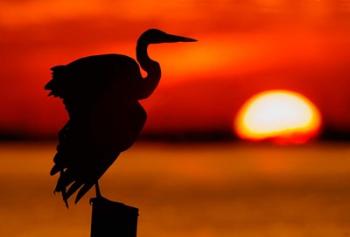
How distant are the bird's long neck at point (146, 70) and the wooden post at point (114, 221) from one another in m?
2.80

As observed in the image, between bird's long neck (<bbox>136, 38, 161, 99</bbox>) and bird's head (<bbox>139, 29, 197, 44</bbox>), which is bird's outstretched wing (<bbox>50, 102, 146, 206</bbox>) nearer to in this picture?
bird's long neck (<bbox>136, 38, 161, 99</bbox>)

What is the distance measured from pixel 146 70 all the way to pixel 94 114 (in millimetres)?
1242

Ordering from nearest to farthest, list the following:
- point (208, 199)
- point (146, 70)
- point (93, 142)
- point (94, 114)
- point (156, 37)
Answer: point (94, 114) < point (93, 142) < point (146, 70) < point (156, 37) < point (208, 199)

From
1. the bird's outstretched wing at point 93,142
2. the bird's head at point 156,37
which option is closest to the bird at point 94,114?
the bird's outstretched wing at point 93,142

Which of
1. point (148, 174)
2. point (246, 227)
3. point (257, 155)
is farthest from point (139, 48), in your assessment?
point (257, 155)

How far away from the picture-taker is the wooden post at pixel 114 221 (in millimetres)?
11375

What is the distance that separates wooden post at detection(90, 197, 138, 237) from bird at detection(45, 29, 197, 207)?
1833 millimetres

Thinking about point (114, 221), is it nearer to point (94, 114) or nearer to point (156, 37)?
point (94, 114)

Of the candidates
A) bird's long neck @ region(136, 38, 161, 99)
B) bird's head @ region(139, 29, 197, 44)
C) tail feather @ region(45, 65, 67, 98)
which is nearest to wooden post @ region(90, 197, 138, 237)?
tail feather @ region(45, 65, 67, 98)

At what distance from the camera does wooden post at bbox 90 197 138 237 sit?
11375 millimetres

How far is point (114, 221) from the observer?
37.4 ft

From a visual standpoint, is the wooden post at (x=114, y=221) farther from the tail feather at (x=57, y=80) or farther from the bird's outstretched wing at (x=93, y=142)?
the tail feather at (x=57, y=80)

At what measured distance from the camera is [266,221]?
3797 cm

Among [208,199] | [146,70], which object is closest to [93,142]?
[146,70]
